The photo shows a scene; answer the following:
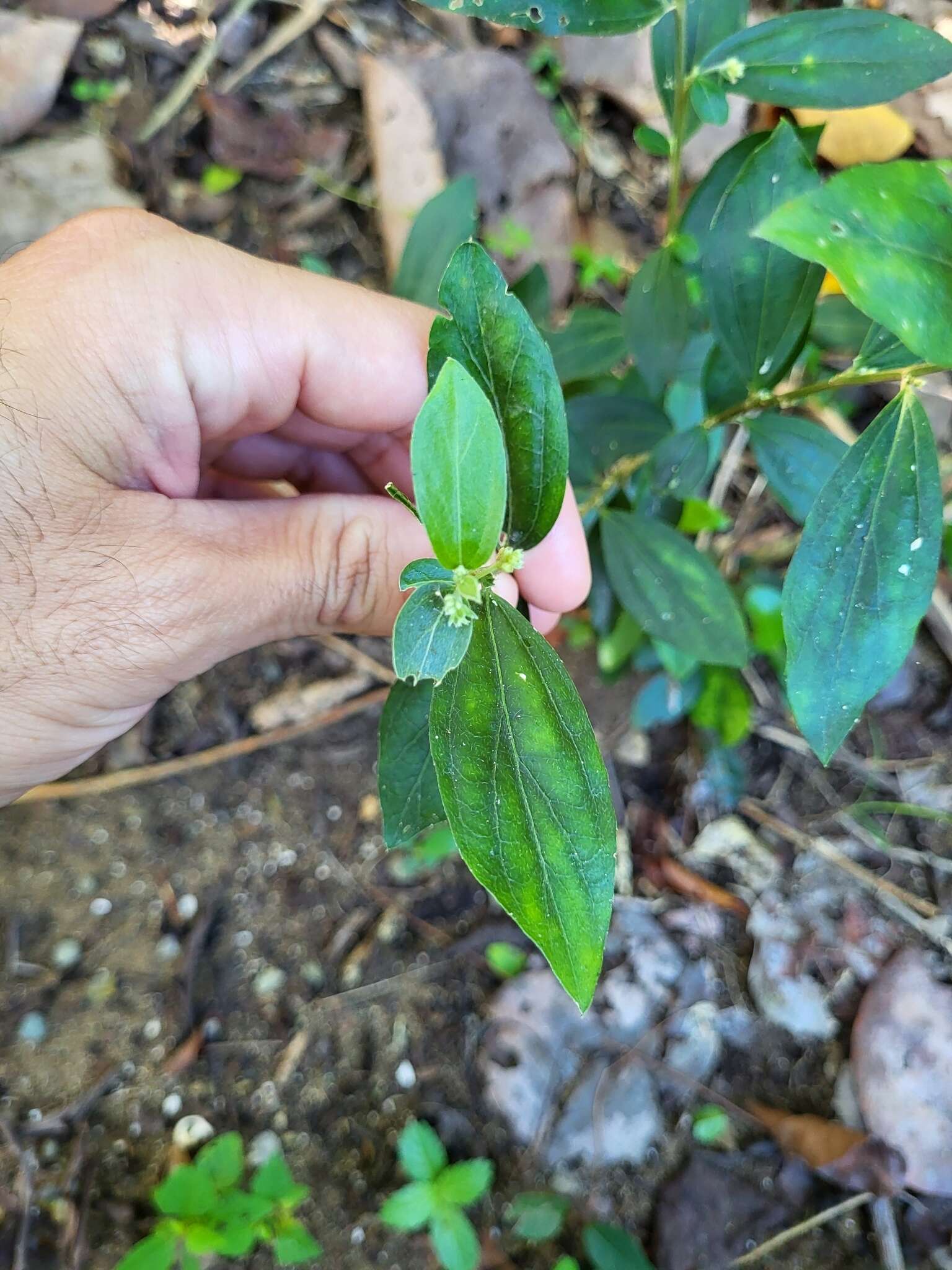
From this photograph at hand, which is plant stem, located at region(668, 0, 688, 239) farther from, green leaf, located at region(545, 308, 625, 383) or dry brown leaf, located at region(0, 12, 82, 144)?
dry brown leaf, located at region(0, 12, 82, 144)

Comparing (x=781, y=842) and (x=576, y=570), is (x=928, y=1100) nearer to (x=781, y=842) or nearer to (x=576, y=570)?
(x=781, y=842)

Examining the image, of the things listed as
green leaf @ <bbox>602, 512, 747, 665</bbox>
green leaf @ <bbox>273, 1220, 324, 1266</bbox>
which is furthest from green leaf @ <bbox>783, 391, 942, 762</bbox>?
green leaf @ <bbox>273, 1220, 324, 1266</bbox>

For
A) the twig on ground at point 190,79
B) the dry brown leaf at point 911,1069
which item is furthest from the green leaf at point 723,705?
the twig on ground at point 190,79

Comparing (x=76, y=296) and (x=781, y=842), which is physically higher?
(x=76, y=296)

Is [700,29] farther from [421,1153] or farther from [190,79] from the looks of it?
[421,1153]

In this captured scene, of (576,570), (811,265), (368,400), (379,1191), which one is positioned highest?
(811,265)

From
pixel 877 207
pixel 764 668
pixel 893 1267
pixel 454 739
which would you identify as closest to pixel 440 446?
pixel 454 739
